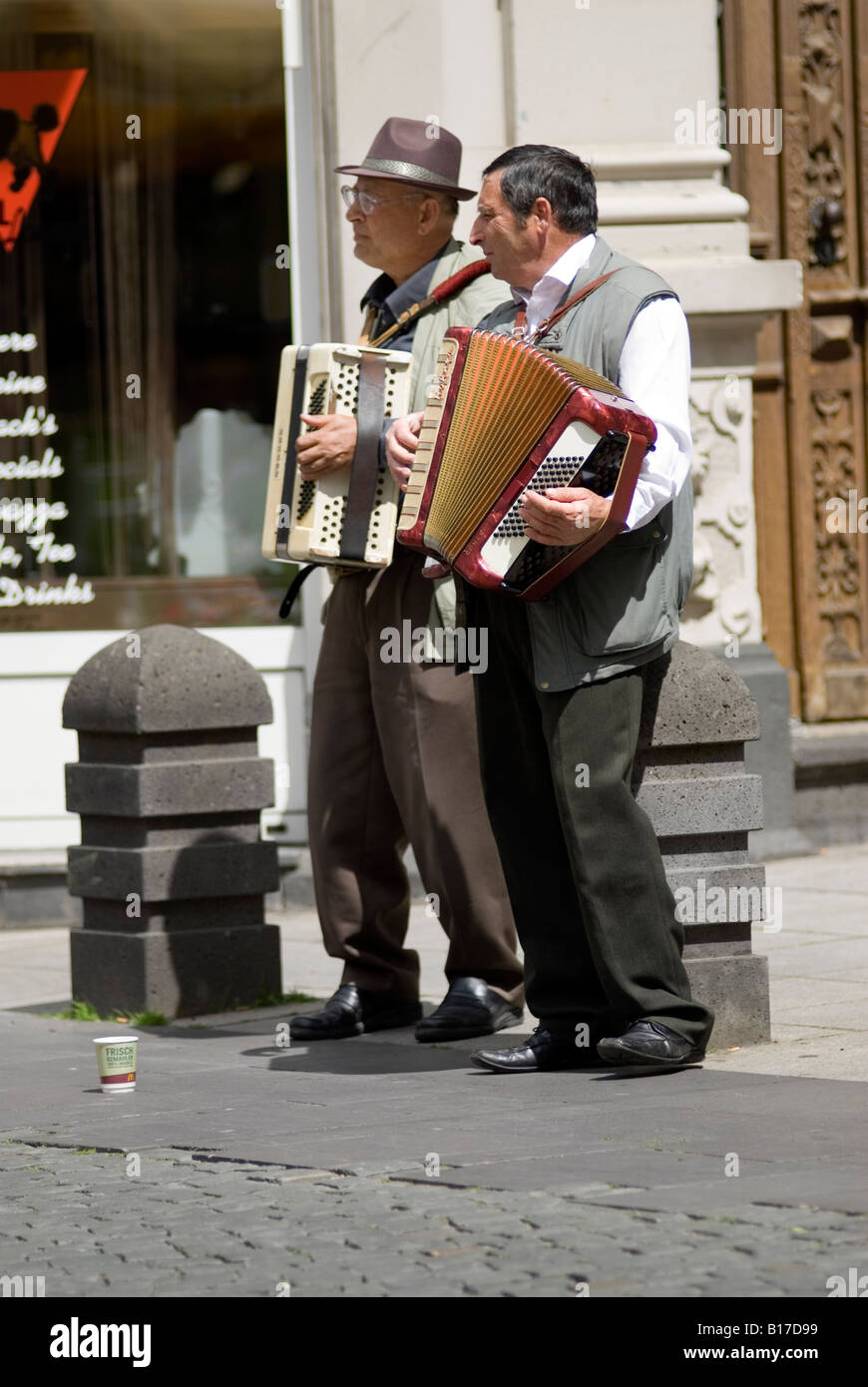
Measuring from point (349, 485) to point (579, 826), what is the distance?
134cm

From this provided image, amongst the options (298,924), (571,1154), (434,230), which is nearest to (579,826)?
(571,1154)

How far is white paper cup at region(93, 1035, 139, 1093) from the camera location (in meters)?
5.68

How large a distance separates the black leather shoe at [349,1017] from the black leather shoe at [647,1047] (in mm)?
1167

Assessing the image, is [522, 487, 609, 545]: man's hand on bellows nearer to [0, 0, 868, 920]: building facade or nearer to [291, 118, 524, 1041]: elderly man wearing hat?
[291, 118, 524, 1041]: elderly man wearing hat

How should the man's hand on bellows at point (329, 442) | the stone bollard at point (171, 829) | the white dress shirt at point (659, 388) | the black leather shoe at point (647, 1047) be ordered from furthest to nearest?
the stone bollard at point (171, 829) < the man's hand on bellows at point (329, 442) < the black leather shoe at point (647, 1047) < the white dress shirt at point (659, 388)

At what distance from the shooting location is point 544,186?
567cm

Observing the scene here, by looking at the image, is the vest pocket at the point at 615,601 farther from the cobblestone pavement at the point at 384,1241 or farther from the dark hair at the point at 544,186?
the cobblestone pavement at the point at 384,1241

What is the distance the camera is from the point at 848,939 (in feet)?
25.4

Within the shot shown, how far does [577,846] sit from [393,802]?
4.13ft

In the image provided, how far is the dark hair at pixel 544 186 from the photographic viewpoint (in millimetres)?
5664

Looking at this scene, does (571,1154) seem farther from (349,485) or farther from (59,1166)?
(349,485)

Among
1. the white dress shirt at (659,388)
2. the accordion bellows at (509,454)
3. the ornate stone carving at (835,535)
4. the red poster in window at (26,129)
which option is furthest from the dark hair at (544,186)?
the ornate stone carving at (835,535)

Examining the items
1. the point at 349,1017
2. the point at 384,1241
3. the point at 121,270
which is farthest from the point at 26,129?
the point at 384,1241

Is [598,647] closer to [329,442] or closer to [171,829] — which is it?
[329,442]
